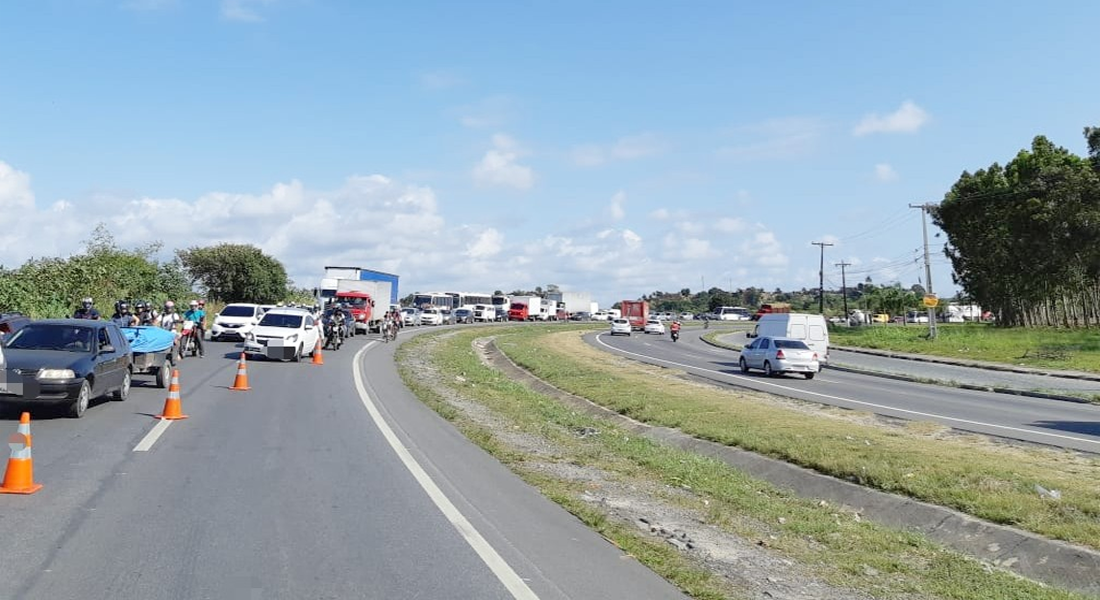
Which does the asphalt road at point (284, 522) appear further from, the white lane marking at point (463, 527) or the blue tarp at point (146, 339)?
the blue tarp at point (146, 339)

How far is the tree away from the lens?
89438 mm

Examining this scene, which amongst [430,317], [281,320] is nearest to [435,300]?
[430,317]

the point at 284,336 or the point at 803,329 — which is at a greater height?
the point at 803,329

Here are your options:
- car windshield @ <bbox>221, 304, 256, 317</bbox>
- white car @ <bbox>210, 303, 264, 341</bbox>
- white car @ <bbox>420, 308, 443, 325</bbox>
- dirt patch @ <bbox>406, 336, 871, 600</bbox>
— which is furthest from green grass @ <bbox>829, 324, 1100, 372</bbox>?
dirt patch @ <bbox>406, 336, 871, 600</bbox>

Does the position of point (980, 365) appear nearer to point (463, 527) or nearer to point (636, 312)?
point (463, 527)

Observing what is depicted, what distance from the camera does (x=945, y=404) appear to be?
25.3 m

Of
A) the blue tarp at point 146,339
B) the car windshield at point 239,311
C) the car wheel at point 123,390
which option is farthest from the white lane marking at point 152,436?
the car windshield at point 239,311

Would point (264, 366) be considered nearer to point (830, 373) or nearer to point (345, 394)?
point (345, 394)

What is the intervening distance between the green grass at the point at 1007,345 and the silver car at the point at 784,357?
13.9 metres

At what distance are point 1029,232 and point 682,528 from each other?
2586 inches

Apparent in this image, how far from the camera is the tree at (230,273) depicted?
293ft

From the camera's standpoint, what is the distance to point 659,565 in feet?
24.8

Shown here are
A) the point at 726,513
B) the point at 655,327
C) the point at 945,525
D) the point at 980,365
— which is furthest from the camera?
the point at 655,327

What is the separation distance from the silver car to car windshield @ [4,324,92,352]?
80.4 feet
